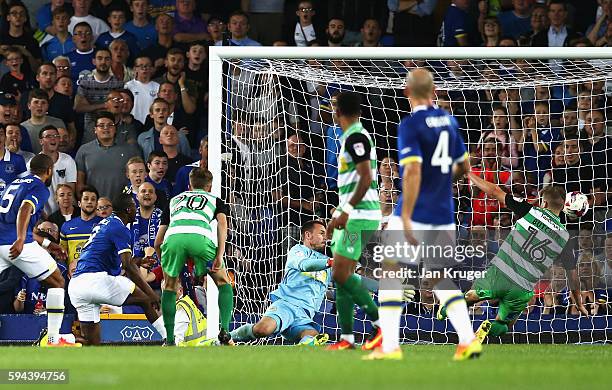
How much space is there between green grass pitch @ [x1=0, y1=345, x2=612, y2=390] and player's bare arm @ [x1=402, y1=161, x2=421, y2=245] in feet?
3.01

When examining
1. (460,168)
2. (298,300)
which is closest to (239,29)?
(298,300)

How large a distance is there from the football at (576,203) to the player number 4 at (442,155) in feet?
14.7

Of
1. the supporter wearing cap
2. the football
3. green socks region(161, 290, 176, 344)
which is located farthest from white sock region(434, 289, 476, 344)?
the supporter wearing cap

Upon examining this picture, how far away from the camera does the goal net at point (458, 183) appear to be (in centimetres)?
1258

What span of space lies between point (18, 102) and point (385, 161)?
17.2ft

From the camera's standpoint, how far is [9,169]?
13930 mm

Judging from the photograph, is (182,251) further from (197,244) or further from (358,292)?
(358,292)

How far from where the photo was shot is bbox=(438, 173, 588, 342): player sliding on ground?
1134 centimetres

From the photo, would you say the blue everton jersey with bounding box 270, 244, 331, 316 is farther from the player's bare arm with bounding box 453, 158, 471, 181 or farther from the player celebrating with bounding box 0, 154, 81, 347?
the player's bare arm with bounding box 453, 158, 471, 181

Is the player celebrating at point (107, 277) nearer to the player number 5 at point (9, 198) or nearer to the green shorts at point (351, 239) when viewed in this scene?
the player number 5 at point (9, 198)

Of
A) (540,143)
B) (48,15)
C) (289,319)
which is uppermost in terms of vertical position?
(48,15)

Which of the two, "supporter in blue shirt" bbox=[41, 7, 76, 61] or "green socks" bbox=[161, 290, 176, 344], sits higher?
"supporter in blue shirt" bbox=[41, 7, 76, 61]

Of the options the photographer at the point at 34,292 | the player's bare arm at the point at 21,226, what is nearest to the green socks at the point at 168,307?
the player's bare arm at the point at 21,226

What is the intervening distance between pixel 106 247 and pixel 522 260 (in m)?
4.39
